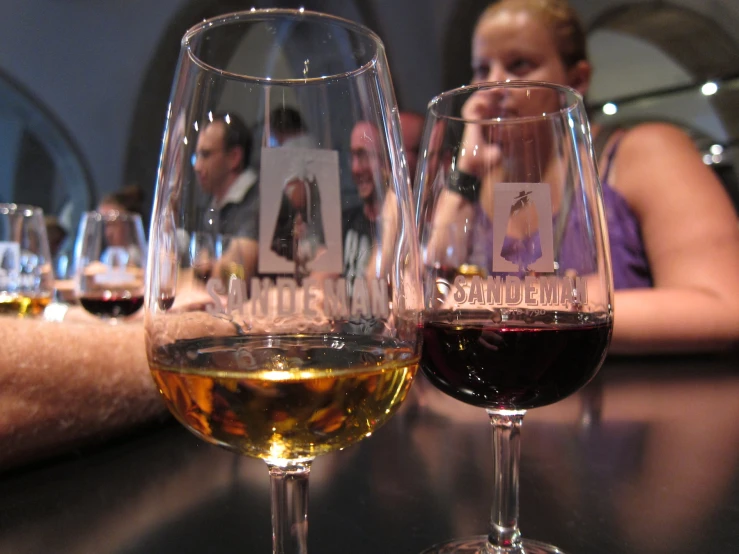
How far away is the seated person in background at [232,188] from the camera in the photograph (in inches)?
11.1

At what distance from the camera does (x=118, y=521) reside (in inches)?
15.4

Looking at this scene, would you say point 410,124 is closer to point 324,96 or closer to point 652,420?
point 652,420

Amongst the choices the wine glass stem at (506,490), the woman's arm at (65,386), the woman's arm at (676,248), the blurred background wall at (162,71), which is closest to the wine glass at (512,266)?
the wine glass stem at (506,490)

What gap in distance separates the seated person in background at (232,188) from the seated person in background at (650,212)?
2.95ft

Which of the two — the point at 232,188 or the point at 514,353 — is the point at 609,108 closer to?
the point at 514,353

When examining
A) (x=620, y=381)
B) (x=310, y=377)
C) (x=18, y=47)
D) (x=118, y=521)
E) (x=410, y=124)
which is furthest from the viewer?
(x=18, y=47)

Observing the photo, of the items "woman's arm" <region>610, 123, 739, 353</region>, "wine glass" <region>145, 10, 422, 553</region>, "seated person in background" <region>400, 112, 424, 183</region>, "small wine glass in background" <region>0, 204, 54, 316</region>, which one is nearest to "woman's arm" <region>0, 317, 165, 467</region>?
"wine glass" <region>145, 10, 422, 553</region>

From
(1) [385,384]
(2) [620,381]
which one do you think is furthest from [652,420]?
(1) [385,384]

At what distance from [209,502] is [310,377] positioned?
0.21 meters

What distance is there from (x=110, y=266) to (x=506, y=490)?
3.19ft

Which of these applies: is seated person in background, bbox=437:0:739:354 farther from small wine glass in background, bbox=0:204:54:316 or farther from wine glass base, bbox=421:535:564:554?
small wine glass in background, bbox=0:204:54:316

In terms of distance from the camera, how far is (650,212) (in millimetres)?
1282

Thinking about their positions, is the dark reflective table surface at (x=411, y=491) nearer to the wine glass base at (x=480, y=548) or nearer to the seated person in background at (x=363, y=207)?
the wine glass base at (x=480, y=548)

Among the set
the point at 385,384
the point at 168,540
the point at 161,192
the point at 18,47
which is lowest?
the point at 168,540
